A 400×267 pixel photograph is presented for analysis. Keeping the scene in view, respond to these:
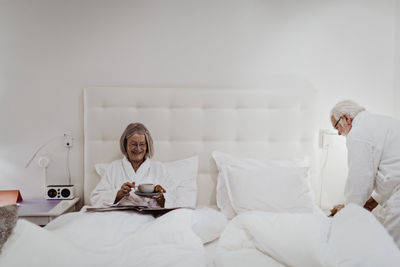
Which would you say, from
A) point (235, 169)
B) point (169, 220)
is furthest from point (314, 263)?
point (235, 169)

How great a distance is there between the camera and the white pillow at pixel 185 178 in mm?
2359

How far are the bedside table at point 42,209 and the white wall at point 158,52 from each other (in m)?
0.18

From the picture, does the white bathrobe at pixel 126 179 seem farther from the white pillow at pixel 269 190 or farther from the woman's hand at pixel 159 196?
the white pillow at pixel 269 190

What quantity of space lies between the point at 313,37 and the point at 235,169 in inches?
49.0

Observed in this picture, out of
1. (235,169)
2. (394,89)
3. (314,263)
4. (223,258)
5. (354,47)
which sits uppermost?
(354,47)

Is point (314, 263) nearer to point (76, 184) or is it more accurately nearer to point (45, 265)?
point (45, 265)

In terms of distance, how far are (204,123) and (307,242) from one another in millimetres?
1390

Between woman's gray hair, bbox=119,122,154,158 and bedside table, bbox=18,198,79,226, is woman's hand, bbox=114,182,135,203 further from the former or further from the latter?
bedside table, bbox=18,198,79,226

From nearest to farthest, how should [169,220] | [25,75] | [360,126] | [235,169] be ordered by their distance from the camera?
[169,220]
[360,126]
[235,169]
[25,75]

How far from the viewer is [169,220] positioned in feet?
5.75

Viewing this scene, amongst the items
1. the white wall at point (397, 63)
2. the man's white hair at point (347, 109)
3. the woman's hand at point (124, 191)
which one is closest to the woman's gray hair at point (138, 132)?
the woman's hand at point (124, 191)

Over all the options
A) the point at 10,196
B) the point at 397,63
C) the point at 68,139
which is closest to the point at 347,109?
the point at 397,63

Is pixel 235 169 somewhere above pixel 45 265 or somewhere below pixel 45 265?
above

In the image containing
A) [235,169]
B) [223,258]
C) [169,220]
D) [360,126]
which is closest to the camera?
[223,258]
